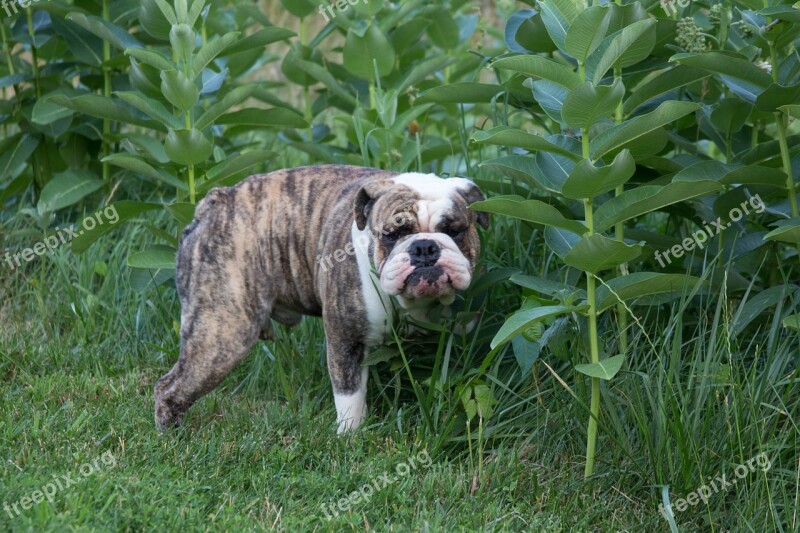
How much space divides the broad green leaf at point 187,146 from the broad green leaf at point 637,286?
1982 mm

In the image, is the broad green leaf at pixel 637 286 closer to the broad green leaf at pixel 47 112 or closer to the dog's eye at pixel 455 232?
the dog's eye at pixel 455 232

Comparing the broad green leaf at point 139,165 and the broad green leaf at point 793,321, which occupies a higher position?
the broad green leaf at point 139,165

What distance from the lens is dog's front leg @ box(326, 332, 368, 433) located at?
4.00 meters

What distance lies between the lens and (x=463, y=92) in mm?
4270

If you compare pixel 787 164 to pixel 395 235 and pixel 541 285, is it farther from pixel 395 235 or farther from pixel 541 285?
pixel 395 235

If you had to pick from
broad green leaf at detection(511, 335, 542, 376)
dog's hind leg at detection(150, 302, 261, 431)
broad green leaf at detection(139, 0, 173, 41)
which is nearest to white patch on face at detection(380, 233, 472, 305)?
broad green leaf at detection(511, 335, 542, 376)

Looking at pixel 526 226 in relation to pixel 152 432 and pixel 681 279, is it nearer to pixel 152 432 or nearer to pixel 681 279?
pixel 681 279

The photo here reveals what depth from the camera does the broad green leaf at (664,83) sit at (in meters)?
3.69

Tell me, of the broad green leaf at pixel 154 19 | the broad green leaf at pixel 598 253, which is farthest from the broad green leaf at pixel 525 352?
the broad green leaf at pixel 154 19

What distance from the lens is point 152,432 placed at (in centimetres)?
394

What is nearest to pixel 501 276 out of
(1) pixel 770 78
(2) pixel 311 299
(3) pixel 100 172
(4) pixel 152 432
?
(2) pixel 311 299

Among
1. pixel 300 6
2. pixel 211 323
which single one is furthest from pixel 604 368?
pixel 300 6

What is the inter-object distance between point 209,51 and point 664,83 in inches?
79.5

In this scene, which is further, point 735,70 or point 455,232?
point 455,232
